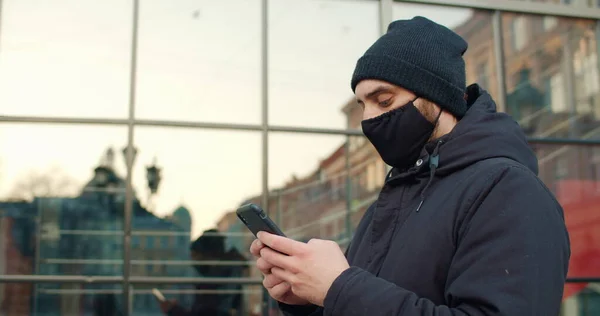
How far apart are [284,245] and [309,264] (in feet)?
0.26

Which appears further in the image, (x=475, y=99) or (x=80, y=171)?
(x=80, y=171)

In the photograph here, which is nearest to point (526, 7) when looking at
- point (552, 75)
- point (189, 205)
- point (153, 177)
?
point (552, 75)

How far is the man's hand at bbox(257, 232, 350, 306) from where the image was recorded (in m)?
1.55

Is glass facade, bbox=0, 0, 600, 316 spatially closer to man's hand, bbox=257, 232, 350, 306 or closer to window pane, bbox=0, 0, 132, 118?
window pane, bbox=0, 0, 132, 118

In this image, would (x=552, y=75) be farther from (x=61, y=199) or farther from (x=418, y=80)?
(x=418, y=80)

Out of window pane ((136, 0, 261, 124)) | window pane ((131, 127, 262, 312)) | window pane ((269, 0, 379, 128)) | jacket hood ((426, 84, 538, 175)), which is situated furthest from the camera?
window pane ((269, 0, 379, 128))

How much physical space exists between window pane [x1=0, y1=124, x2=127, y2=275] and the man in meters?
3.84

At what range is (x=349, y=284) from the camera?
151 cm

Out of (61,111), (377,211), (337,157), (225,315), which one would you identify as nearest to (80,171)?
(61,111)

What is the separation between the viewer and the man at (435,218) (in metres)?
1.44

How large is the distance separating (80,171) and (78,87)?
695mm

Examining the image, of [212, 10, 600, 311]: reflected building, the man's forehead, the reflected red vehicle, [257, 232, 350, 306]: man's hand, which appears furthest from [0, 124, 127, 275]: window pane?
[257, 232, 350, 306]: man's hand

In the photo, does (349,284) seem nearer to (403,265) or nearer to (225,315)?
(403,265)

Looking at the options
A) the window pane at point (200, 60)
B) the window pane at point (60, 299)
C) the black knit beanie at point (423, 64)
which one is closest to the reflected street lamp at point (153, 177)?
the window pane at point (200, 60)
